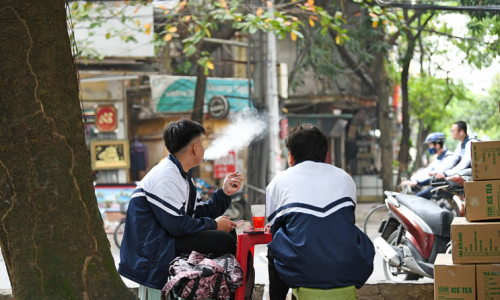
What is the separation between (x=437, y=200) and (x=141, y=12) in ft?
27.2

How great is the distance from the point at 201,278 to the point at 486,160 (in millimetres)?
1951

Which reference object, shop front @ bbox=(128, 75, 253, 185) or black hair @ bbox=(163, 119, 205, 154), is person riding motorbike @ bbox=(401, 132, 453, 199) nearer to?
black hair @ bbox=(163, 119, 205, 154)

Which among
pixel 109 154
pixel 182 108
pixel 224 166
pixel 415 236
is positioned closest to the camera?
pixel 415 236

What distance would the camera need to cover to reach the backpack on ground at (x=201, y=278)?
287 centimetres

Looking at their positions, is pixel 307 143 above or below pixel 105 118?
below

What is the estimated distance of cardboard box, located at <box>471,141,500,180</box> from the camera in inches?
130

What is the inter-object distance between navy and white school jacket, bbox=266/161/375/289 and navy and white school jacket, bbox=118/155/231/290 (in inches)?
21.8

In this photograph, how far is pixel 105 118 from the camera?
43.1 feet

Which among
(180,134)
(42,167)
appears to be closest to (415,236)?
(180,134)

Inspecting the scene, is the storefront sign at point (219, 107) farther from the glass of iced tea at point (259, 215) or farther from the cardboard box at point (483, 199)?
the cardboard box at point (483, 199)

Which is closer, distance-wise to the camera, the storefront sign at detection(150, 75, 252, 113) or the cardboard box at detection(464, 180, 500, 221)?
the cardboard box at detection(464, 180, 500, 221)

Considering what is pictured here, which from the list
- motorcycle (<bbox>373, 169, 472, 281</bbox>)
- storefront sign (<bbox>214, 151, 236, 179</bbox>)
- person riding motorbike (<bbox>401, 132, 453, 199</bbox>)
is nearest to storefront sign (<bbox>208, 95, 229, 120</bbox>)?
storefront sign (<bbox>214, 151, 236, 179</bbox>)

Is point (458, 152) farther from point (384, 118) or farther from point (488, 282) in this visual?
point (384, 118)

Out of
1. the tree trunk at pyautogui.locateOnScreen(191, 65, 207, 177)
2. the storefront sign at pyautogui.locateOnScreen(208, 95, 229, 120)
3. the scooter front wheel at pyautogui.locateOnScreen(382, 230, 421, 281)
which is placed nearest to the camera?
the scooter front wheel at pyautogui.locateOnScreen(382, 230, 421, 281)
